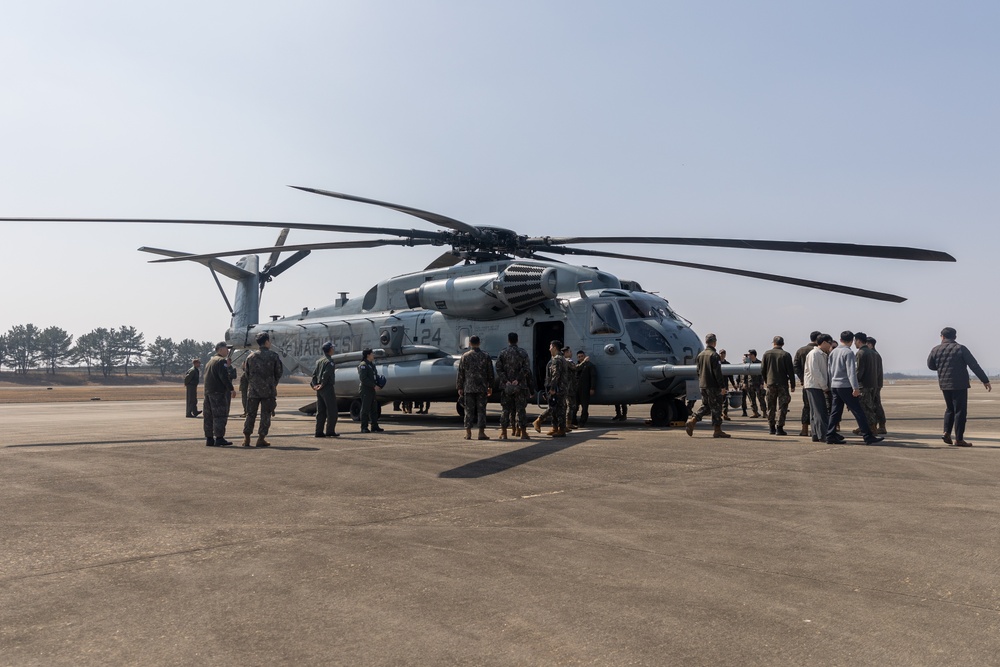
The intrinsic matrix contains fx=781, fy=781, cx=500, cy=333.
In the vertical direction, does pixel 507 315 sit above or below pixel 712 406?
above

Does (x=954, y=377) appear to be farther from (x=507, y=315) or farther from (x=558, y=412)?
(x=507, y=315)

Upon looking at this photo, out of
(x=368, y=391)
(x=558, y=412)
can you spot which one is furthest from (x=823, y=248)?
(x=368, y=391)

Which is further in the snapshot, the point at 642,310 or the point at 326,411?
the point at 642,310

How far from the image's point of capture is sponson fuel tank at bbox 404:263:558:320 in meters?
15.5

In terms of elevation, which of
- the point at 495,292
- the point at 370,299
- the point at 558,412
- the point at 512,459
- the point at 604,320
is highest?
the point at 370,299

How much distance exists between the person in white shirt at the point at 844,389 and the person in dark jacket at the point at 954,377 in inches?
39.5

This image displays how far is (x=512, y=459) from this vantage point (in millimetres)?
9312

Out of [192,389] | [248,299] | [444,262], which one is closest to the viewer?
[444,262]

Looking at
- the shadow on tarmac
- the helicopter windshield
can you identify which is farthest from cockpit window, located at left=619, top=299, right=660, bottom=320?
the shadow on tarmac

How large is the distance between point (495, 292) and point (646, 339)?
3162 mm

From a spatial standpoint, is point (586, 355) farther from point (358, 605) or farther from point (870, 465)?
point (358, 605)

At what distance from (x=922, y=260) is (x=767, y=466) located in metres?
4.29

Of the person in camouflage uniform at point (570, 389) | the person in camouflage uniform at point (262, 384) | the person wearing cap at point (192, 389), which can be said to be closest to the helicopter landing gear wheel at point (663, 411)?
the person in camouflage uniform at point (570, 389)

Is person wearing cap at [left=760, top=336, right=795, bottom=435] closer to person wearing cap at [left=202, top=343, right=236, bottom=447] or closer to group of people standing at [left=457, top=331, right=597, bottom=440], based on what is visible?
group of people standing at [left=457, top=331, right=597, bottom=440]
